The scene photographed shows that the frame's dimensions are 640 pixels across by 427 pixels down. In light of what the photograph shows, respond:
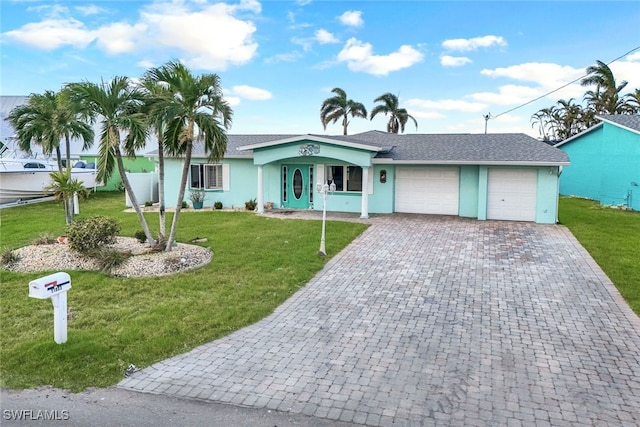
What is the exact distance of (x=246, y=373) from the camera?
5.32 metres

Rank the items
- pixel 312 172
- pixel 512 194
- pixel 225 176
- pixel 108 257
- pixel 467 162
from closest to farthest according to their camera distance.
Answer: pixel 108 257 < pixel 467 162 < pixel 512 194 < pixel 312 172 < pixel 225 176

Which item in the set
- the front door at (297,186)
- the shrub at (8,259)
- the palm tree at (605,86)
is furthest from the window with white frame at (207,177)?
the palm tree at (605,86)

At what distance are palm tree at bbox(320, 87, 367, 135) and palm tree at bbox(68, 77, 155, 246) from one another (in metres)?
26.6

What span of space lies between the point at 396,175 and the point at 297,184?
4.48 m

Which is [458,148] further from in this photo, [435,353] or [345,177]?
[435,353]

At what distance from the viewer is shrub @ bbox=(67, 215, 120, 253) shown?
10.2 metres

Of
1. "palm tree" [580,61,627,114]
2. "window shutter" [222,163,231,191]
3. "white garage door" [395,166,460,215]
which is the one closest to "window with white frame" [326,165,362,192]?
"white garage door" [395,166,460,215]

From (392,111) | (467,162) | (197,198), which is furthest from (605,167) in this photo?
(197,198)

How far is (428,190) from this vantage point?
61.0 ft

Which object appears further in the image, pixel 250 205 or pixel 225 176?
pixel 225 176

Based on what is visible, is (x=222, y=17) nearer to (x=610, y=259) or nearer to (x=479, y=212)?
(x=479, y=212)

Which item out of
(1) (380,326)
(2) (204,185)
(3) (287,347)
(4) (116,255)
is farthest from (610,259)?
(2) (204,185)

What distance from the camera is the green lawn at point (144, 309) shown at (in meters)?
5.45

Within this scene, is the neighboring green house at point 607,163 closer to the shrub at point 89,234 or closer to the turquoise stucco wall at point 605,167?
the turquoise stucco wall at point 605,167
